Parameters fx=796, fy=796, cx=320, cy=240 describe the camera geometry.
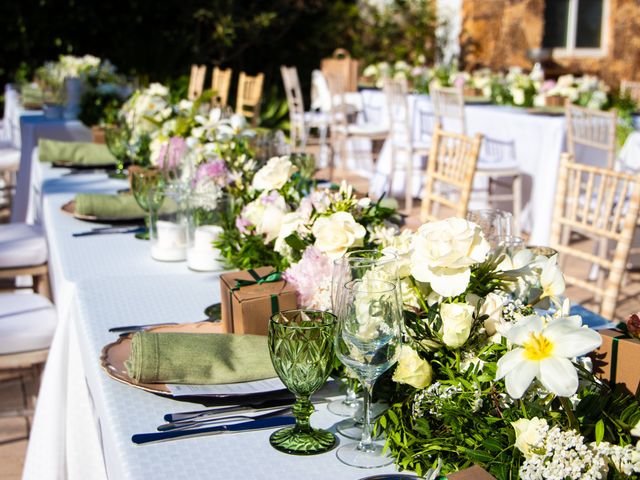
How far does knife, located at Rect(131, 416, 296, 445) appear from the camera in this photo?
1.04m

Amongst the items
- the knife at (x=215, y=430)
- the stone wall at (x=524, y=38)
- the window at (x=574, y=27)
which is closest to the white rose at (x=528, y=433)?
the knife at (x=215, y=430)

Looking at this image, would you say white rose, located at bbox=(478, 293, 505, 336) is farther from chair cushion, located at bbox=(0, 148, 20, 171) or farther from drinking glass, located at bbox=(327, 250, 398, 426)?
chair cushion, located at bbox=(0, 148, 20, 171)

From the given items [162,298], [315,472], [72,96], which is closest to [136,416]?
[315,472]

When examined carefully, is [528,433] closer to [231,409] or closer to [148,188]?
[231,409]

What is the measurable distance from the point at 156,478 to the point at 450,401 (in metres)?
0.36

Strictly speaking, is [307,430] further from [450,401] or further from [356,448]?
[450,401]

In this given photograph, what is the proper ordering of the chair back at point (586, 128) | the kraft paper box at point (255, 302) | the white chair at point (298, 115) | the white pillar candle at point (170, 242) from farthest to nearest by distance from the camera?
the white chair at point (298, 115) < the chair back at point (586, 128) < the white pillar candle at point (170, 242) < the kraft paper box at point (255, 302)

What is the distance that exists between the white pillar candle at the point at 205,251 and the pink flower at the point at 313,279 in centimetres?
52

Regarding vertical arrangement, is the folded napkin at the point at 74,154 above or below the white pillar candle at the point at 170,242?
above

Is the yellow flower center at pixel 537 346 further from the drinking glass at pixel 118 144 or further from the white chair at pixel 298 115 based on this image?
the white chair at pixel 298 115

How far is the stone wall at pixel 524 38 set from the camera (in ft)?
31.7

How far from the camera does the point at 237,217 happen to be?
171 centimetres

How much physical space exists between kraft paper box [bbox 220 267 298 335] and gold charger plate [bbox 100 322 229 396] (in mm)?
113

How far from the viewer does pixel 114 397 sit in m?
1.17
